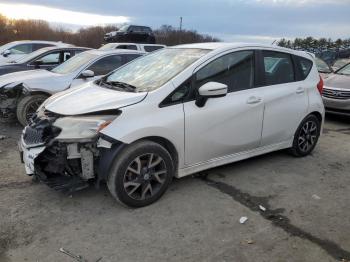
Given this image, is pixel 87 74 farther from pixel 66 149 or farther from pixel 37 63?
pixel 66 149

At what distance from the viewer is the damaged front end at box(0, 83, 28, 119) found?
7641mm

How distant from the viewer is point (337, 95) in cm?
905

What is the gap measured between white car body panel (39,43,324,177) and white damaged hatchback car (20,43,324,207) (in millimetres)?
12

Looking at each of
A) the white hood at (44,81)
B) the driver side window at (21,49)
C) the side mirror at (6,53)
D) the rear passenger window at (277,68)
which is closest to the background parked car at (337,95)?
the rear passenger window at (277,68)

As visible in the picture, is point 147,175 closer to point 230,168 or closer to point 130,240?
point 130,240

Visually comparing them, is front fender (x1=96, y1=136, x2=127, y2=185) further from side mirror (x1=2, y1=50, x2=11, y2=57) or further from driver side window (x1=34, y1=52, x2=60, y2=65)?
side mirror (x1=2, y1=50, x2=11, y2=57)

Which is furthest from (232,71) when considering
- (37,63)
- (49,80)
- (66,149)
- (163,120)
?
(37,63)

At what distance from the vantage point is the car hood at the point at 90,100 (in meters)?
4.16

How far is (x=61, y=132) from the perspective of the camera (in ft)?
13.3

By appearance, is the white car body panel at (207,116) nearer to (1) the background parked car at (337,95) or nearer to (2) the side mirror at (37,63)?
(1) the background parked car at (337,95)

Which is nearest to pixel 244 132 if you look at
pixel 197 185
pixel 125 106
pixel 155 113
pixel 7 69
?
pixel 197 185

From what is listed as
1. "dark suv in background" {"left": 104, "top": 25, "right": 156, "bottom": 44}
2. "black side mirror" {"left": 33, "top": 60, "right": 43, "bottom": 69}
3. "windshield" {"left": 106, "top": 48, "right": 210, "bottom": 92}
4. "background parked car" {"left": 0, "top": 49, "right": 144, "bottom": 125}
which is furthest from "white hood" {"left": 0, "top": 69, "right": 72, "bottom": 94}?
"dark suv in background" {"left": 104, "top": 25, "right": 156, "bottom": 44}

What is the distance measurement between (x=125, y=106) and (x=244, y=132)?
169 cm

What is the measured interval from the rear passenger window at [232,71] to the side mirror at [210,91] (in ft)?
0.54
